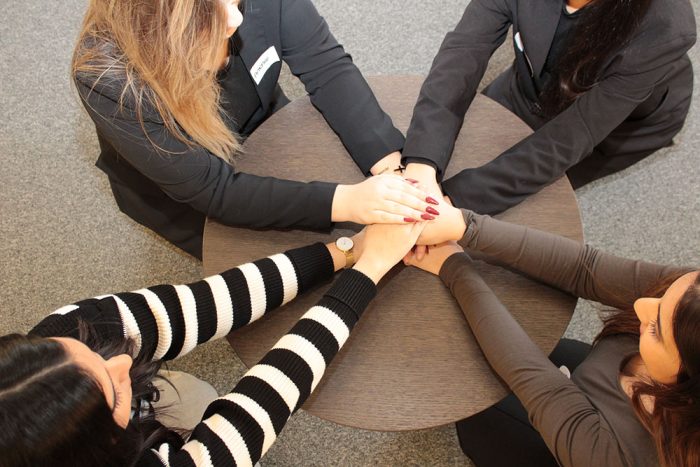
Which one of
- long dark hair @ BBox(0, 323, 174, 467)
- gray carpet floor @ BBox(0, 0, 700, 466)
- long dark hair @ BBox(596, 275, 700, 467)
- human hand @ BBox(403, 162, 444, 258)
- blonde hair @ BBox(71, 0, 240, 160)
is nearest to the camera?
long dark hair @ BBox(0, 323, 174, 467)

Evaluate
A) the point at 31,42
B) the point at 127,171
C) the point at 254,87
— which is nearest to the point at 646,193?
the point at 254,87

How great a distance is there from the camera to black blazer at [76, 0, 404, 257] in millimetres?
983

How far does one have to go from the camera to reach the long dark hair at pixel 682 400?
0.73 metres

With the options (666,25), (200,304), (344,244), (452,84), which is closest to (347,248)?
(344,244)

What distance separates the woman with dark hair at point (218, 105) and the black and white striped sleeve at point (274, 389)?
0.18 m

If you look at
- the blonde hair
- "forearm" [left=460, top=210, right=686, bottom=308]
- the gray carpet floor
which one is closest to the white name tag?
the blonde hair

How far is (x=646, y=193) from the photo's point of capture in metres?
1.70

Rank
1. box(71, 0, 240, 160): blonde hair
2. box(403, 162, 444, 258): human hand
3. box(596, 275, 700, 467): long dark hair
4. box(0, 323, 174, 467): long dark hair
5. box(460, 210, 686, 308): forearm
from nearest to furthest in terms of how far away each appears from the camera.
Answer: box(0, 323, 174, 467): long dark hair < box(596, 275, 700, 467): long dark hair < box(71, 0, 240, 160): blonde hair < box(460, 210, 686, 308): forearm < box(403, 162, 444, 258): human hand

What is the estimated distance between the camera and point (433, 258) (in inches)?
40.7

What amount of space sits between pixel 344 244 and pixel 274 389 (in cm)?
30

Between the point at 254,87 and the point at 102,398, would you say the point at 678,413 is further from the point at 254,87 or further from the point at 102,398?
the point at 254,87

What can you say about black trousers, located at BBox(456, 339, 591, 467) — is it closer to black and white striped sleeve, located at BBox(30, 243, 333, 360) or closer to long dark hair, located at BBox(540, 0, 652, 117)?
black and white striped sleeve, located at BBox(30, 243, 333, 360)

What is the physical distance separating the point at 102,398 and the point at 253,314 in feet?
1.08

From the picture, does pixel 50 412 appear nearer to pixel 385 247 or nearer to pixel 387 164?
pixel 385 247
